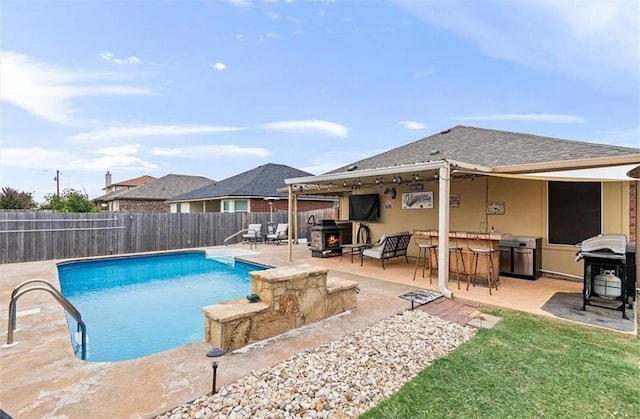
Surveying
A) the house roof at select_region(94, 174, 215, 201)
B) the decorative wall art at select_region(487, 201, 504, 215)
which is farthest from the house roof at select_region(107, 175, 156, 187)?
the decorative wall art at select_region(487, 201, 504, 215)

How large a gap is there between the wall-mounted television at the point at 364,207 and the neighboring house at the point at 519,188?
26cm

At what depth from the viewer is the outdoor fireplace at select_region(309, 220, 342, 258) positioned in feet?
34.6

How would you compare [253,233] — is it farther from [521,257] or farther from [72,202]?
[72,202]

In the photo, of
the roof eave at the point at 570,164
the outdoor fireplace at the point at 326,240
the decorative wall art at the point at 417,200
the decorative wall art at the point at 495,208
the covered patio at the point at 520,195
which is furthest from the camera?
the outdoor fireplace at the point at 326,240

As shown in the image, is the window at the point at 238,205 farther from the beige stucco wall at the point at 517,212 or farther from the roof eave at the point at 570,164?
Answer: the roof eave at the point at 570,164

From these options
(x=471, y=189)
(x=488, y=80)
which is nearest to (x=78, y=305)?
(x=471, y=189)

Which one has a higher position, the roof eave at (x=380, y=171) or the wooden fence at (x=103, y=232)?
the roof eave at (x=380, y=171)

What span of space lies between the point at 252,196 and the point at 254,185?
1.43 m

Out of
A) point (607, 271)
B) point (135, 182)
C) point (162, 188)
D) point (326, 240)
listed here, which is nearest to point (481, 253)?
point (607, 271)

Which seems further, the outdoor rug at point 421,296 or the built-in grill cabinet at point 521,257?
the built-in grill cabinet at point 521,257

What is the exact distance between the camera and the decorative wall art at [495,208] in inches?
314

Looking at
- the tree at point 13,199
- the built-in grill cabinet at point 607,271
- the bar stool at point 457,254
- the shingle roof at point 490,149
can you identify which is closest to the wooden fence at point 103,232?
the shingle roof at point 490,149

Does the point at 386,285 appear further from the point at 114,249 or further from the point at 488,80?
the point at 114,249

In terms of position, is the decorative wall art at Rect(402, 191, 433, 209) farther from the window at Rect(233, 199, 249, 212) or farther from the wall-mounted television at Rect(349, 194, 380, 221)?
the window at Rect(233, 199, 249, 212)
